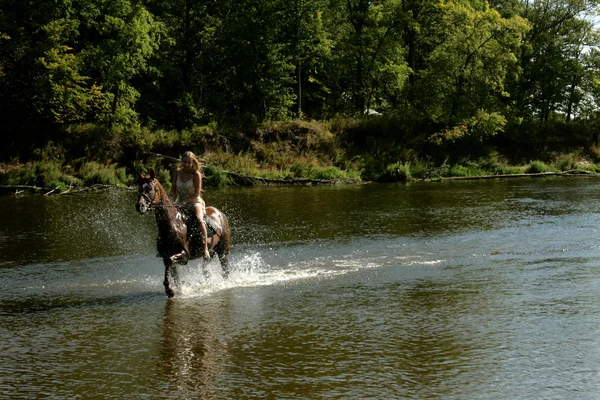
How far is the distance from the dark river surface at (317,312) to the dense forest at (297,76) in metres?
22.9

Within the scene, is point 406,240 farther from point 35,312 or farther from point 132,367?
point 132,367

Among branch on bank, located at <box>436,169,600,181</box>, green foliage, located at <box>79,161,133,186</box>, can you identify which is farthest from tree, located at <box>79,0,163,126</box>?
branch on bank, located at <box>436,169,600,181</box>

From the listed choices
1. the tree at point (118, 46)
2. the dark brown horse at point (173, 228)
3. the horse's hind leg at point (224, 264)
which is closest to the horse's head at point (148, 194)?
the dark brown horse at point (173, 228)

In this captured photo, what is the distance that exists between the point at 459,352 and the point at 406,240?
32.8ft

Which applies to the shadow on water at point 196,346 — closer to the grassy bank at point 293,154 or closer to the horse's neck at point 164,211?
the horse's neck at point 164,211

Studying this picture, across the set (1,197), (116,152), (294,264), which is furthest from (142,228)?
(116,152)

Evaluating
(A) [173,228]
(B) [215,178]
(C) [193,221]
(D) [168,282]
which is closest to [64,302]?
(D) [168,282]

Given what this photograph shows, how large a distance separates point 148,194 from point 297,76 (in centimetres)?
4337

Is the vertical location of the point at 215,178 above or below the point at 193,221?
above

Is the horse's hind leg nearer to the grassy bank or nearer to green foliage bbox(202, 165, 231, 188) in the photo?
the grassy bank

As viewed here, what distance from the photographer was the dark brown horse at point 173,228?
1352 cm

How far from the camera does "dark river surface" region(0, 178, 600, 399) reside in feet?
→ 29.2

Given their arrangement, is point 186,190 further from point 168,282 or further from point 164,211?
point 168,282

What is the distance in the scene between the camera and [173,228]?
45.9 ft
